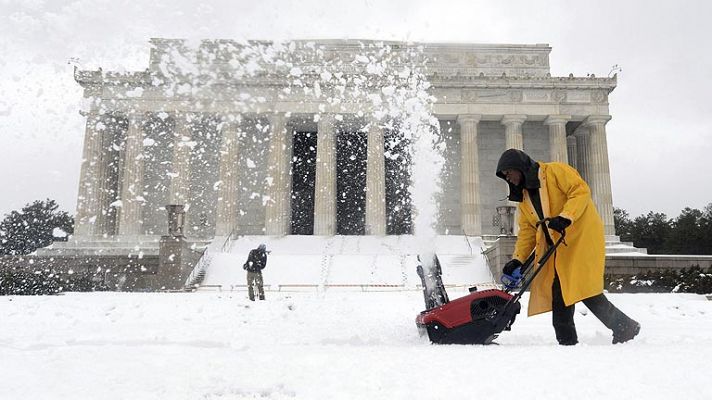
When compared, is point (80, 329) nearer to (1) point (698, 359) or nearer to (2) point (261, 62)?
(1) point (698, 359)

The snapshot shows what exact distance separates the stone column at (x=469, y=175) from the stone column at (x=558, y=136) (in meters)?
4.60

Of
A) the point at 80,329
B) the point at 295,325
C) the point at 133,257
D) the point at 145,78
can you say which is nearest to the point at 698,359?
the point at 295,325

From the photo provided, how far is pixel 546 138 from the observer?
3853 cm

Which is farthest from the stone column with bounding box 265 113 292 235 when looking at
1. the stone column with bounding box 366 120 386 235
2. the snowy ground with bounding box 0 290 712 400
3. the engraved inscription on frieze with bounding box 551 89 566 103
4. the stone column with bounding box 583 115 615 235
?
the snowy ground with bounding box 0 290 712 400

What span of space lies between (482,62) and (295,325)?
3396 centimetres

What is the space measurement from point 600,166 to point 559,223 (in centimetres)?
3356

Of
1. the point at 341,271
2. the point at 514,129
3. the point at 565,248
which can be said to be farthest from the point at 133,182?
the point at 565,248

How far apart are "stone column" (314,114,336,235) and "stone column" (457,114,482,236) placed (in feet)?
26.0

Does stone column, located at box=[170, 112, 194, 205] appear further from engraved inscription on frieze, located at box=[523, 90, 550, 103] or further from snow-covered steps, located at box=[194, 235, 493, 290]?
engraved inscription on frieze, located at box=[523, 90, 550, 103]

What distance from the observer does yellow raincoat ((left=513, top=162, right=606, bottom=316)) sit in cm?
500

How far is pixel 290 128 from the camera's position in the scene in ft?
119

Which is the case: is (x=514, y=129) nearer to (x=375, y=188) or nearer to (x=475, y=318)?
(x=375, y=188)

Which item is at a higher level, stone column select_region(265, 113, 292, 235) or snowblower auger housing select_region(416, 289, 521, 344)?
stone column select_region(265, 113, 292, 235)

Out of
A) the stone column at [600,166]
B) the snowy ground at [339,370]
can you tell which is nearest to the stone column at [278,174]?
the stone column at [600,166]
